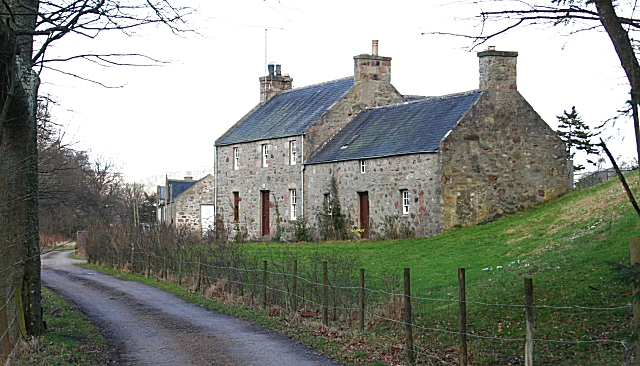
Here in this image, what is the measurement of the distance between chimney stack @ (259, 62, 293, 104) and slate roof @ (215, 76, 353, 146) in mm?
594

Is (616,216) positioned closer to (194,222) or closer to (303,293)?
(303,293)

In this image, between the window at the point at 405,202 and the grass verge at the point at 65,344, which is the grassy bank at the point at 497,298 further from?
the window at the point at 405,202

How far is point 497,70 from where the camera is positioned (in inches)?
1217

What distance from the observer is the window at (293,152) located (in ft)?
122

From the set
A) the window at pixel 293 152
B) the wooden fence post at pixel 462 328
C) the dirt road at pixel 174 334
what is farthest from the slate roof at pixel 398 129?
the wooden fence post at pixel 462 328

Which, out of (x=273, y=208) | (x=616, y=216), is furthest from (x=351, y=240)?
(x=616, y=216)

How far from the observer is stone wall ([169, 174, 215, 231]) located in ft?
166

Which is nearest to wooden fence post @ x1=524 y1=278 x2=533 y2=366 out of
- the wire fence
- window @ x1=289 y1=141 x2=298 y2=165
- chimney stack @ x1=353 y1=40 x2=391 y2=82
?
the wire fence

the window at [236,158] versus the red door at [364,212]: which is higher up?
the window at [236,158]

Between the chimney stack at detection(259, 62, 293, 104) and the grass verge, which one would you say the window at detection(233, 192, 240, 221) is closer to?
the chimney stack at detection(259, 62, 293, 104)

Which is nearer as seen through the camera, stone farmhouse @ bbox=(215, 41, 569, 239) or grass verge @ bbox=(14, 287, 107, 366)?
grass verge @ bbox=(14, 287, 107, 366)

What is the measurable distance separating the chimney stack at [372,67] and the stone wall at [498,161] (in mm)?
8170

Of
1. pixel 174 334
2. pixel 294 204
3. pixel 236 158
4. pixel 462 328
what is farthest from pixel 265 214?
pixel 462 328

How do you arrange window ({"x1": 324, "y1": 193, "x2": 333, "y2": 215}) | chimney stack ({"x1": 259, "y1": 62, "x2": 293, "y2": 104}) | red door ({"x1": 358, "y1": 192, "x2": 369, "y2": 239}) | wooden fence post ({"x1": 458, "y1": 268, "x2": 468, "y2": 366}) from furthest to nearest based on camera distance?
chimney stack ({"x1": 259, "y1": 62, "x2": 293, "y2": 104}) < window ({"x1": 324, "y1": 193, "x2": 333, "y2": 215}) < red door ({"x1": 358, "y1": 192, "x2": 369, "y2": 239}) < wooden fence post ({"x1": 458, "y1": 268, "x2": 468, "y2": 366})
